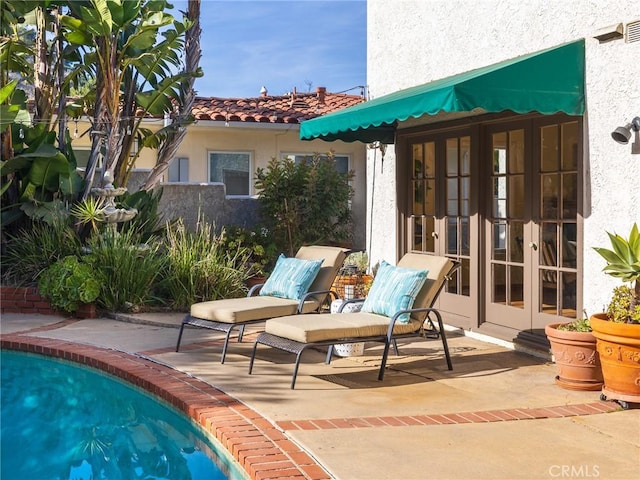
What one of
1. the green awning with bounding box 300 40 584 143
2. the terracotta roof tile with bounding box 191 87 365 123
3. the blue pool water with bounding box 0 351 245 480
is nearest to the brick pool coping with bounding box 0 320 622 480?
the blue pool water with bounding box 0 351 245 480

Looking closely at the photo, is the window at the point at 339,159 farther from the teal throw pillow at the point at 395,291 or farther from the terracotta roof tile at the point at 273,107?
the teal throw pillow at the point at 395,291

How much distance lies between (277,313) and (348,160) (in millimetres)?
13190

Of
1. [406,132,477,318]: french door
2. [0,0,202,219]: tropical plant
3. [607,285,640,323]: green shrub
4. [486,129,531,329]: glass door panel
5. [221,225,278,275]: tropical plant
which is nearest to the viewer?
[607,285,640,323]: green shrub

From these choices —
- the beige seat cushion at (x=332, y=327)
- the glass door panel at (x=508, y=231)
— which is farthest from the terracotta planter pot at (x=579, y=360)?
the glass door panel at (x=508, y=231)

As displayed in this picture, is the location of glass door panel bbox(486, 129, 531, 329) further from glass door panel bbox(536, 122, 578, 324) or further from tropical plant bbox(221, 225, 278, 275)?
tropical plant bbox(221, 225, 278, 275)

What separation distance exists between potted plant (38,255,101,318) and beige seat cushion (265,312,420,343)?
5224 mm

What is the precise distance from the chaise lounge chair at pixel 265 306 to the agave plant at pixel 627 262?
152 inches

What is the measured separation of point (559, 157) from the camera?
9.34 meters

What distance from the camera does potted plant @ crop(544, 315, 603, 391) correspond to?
779 centimetres

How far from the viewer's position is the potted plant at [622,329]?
712cm

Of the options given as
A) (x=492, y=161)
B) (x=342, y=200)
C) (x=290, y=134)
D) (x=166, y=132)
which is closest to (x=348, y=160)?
(x=290, y=134)

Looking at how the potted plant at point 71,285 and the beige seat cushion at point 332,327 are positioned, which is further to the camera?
the potted plant at point 71,285

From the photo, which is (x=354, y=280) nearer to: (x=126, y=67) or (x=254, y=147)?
(x=126, y=67)

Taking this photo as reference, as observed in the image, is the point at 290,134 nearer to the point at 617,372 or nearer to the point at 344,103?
the point at 344,103
